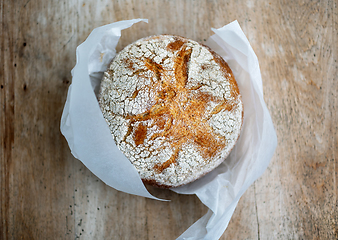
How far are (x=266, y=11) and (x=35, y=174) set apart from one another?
126 centimetres

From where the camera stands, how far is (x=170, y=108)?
0.82 metres

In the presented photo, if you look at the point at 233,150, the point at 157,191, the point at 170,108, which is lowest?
the point at 157,191

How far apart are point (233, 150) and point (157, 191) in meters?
0.37

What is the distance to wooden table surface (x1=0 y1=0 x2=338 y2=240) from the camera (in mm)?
1035

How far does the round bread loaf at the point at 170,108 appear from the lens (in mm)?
822

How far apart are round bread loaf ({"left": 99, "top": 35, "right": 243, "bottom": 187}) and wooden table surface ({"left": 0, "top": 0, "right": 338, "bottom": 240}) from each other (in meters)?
0.23

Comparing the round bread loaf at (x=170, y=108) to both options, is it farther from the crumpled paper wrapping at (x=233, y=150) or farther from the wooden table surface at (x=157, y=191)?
the wooden table surface at (x=157, y=191)

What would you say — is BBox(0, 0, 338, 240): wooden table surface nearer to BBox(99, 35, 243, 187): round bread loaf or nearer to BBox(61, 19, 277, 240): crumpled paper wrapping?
BBox(61, 19, 277, 240): crumpled paper wrapping

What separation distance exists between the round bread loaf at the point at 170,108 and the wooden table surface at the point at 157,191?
225mm

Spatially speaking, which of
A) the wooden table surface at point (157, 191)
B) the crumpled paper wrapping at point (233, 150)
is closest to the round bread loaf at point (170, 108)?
the crumpled paper wrapping at point (233, 150)

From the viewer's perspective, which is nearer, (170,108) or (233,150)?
(170,108)

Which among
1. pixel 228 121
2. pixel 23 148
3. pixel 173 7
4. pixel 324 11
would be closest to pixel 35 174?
pixel 23 148

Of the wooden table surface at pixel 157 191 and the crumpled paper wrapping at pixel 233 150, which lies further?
the wooden table surface at pixel 157 191

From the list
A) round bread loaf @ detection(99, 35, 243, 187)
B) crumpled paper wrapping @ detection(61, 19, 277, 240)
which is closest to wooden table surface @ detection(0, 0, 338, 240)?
crumpled paper wrapping @ detection(61, 19, 277, 240)
